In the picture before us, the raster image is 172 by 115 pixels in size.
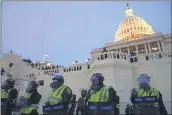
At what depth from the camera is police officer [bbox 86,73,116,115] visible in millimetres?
4361

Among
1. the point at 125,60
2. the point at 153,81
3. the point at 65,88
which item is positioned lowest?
the point at 65,88

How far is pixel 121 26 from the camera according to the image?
64000 mm

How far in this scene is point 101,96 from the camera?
448cm

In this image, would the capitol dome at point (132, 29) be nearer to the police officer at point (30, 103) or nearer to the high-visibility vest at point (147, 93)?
the police officer at point (30, 103)

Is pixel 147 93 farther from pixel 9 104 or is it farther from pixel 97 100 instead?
pixel 9 104

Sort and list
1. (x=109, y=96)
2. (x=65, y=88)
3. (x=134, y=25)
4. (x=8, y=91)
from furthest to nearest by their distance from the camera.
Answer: (x=134, y=25)
(x=8, y=91)
(x=65, y=88)
(x=109, y=96)

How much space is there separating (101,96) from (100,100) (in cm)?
9

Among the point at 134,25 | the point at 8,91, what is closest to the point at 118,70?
the point at 8,91

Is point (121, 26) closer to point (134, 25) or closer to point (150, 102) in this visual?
point (134, 25)

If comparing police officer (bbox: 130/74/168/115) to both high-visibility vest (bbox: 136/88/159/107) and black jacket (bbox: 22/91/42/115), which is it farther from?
black jacket (bbox: 22/91/42/115)

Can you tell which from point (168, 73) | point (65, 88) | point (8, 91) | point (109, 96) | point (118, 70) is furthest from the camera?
point (118, 70)

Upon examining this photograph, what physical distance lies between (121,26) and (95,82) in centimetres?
6101

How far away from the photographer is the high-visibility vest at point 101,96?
4449 mm

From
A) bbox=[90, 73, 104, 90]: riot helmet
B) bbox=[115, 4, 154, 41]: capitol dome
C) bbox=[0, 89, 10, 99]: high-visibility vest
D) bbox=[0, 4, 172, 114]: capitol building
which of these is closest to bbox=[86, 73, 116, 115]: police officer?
bbox=[90, 73, 104, 90]: riot helmet
